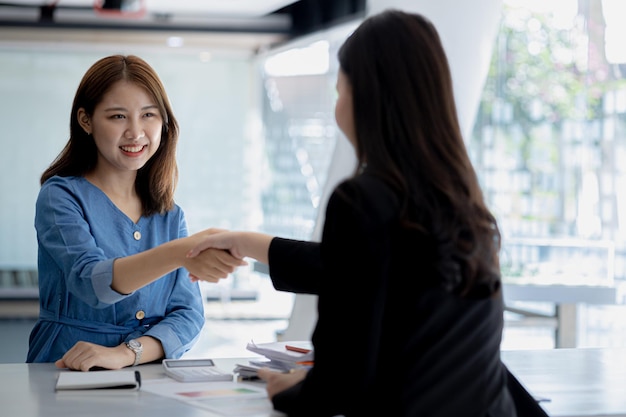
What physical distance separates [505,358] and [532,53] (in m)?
4.34

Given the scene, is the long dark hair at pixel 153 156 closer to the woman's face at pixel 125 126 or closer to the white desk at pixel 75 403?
the woman's face at pixel 125 126

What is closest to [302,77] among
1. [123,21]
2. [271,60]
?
[271,60]

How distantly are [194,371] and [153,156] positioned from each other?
26.5 inches

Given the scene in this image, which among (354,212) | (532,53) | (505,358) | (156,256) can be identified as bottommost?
(505,358)

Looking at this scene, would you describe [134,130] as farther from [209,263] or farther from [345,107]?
[345,107]

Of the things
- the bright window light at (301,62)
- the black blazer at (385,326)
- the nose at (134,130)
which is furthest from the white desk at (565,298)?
the bright window light at (301,62)

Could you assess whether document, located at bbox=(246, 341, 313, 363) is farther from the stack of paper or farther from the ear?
the ear

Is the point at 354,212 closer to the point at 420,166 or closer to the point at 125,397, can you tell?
the point at 420,166

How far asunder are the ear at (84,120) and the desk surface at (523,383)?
0.59 meters

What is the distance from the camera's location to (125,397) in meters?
1.66

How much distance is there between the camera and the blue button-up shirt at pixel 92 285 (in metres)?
1.96

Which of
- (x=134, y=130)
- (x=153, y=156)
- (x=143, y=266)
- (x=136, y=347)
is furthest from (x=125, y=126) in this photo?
(x=136, y=347)

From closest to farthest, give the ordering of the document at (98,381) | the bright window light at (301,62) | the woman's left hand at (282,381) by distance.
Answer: the woman's left hand at (282,381) → the document at (98,381) → the bright window light at (301,62)

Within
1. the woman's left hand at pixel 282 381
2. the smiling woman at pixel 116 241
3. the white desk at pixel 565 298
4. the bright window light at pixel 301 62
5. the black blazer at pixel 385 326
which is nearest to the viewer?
the black blazer at pixel 385 326
